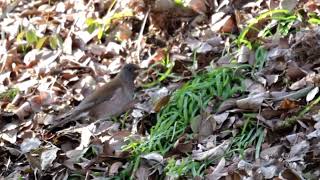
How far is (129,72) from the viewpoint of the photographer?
21.5ft

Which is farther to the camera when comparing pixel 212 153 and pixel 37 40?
pixel 37 40

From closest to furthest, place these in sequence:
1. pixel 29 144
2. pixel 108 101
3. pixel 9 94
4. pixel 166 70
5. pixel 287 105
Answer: pixel 287 105 < pixel 29 144 < pixel 108 101 < pixel 166 70 < pixel 9 94

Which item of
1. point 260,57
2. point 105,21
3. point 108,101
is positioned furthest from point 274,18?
point 105,21

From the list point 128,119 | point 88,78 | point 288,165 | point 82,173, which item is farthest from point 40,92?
point 288,165

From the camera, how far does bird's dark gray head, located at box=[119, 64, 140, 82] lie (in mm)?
6484

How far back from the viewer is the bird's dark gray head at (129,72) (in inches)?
255

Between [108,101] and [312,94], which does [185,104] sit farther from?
[312,94]

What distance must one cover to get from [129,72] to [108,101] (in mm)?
380

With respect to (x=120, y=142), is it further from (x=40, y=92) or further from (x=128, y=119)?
(x=40, y=92)

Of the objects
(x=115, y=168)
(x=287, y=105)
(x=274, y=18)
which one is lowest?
(x=115, y=168)

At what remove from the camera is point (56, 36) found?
768 centimetres

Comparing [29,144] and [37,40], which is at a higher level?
[37,40]

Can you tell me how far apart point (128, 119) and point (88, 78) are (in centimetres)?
95

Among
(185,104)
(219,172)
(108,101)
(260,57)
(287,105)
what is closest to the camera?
(219,172)
